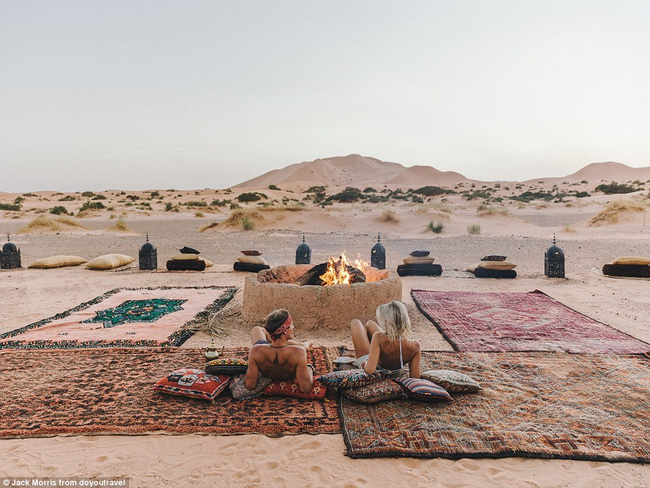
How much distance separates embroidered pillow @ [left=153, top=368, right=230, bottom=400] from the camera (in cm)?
418

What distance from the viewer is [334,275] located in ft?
23.9

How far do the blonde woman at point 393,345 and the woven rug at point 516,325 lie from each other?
1554 millimetres

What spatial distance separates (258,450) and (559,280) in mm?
8875

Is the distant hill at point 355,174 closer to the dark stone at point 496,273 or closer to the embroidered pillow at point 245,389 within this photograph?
the dark stone at point 496,273

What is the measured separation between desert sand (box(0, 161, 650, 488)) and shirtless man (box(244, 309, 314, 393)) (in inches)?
24.5

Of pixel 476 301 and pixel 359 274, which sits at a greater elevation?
pixel 359 274

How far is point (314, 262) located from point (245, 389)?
887cm

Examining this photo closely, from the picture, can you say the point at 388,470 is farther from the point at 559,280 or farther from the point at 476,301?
the point at 559,280

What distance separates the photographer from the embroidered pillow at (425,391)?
160 inches

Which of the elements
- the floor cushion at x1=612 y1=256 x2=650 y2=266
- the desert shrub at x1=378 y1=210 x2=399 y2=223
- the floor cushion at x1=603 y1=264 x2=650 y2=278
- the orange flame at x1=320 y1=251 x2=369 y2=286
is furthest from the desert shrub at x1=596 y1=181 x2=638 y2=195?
the orange flame at x1=320 y1=251 x2=369 y2=286

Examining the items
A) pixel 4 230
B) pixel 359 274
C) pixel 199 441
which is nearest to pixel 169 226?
pixel 4 230

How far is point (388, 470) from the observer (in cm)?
321

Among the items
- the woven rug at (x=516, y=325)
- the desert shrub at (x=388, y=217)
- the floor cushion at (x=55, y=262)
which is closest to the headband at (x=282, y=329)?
the woven rug at (x=516, y=325)

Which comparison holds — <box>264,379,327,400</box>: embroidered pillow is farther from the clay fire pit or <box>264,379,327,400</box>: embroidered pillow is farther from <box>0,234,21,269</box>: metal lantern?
<box>0,234,21,269</box>: metal lantern
